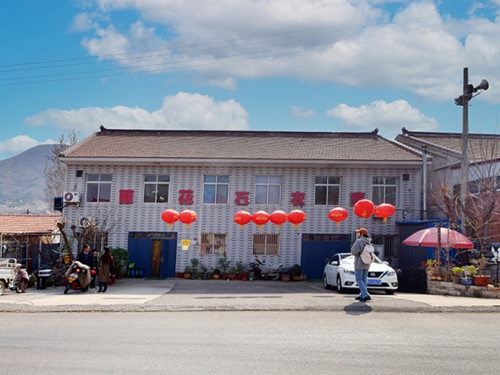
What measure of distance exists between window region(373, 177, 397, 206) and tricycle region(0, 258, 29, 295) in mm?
14898

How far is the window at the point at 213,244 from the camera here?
2464 cm

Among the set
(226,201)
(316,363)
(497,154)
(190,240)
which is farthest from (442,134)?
(316,363)

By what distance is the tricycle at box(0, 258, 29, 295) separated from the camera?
17953mm

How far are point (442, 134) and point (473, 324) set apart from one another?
73.7 feet

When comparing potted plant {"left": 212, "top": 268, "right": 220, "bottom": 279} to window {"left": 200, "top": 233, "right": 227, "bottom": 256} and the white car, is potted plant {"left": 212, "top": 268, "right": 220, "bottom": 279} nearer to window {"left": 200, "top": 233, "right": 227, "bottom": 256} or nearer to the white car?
window {"left": 200, "top": 233, "right": 227, "bottom": 256}

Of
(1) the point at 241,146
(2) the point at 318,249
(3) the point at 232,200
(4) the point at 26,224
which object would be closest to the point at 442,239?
(2) the point at 318,249

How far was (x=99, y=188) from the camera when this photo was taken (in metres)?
25.0

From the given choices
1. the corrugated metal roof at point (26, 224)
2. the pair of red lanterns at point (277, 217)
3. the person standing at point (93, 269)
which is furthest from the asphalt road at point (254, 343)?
the corrugated metal roof at point (26, 224)

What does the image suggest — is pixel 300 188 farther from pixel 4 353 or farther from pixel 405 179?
pixel 4 353

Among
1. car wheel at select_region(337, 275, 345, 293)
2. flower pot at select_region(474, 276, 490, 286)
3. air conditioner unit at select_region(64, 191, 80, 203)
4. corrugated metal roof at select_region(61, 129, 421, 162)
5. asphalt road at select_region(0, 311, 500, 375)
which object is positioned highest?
corrugated metal roof at select_region(61, 129, 421, 162)

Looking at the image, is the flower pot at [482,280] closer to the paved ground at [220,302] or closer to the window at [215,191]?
the paved ground at [220,302]

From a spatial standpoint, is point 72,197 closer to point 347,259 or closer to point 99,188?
point 99,188

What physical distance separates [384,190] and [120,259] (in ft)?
39.6

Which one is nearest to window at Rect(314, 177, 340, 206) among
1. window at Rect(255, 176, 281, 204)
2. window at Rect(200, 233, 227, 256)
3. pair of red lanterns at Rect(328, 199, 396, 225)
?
window at Rect(255, 176, 281, 204)
